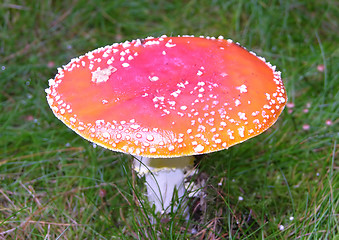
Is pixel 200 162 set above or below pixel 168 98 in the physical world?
below

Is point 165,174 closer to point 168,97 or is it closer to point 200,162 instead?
point 200,162

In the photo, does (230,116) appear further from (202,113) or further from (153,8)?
(153,8)

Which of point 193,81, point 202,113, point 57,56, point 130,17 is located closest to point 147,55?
point 193,81

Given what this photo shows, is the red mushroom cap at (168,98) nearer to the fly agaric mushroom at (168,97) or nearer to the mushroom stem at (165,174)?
the fly agaric mushroom at (168,97)

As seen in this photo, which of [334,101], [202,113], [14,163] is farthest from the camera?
[334,101]

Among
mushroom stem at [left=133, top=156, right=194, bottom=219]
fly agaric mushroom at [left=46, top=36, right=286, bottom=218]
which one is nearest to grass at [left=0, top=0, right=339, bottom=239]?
mushroom stem at [left=133, top=156, right=194, bottom=219]

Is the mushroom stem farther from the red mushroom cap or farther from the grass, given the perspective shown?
the red mushroom cap

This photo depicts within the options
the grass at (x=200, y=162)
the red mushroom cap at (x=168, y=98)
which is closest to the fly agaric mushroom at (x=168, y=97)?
the red mushroom cap at (x=168, y=98)

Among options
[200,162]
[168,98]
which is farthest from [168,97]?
[200,162]
